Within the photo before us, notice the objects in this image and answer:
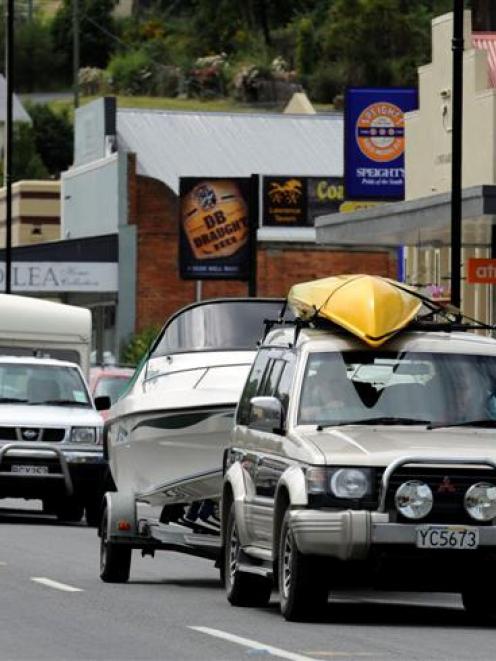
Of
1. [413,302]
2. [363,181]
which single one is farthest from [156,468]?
[363,181]

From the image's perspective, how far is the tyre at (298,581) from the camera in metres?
15.3

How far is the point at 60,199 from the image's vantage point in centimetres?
8744

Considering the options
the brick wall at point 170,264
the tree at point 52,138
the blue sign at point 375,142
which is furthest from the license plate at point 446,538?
the tree at point 52,138

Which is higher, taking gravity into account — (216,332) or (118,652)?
(216,332)

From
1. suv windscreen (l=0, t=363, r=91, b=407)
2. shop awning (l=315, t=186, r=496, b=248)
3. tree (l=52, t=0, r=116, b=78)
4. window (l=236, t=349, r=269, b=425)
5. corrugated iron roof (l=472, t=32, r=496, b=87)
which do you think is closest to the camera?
window (l=236, t=349, r=269, b=425)

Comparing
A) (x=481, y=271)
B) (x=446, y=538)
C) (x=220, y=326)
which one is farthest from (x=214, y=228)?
(x=446, y=538)

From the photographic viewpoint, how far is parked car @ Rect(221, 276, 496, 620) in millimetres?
15188

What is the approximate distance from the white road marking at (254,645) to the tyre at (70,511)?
46.2 feet

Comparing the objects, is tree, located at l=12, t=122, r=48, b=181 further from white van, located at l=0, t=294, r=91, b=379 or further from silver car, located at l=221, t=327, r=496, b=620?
silver car, located at l=221, t=327, r=496, b=620

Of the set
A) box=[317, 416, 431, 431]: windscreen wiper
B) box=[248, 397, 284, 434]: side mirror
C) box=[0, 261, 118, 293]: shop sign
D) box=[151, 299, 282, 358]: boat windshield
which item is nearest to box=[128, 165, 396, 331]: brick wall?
box=[0, 261, 118, 293]: shop sign

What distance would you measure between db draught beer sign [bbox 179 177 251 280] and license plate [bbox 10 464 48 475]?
106 ft

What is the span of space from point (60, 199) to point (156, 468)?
224ft

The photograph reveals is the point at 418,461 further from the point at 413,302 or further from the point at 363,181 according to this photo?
the point at 363,181

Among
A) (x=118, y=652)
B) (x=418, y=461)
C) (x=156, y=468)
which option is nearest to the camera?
(x=118, y=652)
